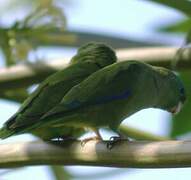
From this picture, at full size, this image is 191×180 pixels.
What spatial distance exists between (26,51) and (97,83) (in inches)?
30.7

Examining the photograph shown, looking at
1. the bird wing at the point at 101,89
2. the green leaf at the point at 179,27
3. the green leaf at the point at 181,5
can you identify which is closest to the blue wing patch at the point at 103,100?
the bird wing at the point at 101,89

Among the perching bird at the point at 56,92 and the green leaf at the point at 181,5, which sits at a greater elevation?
the green leaf at the point at 181,5

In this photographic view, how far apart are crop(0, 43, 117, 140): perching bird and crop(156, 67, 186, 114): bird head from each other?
16 centimetres

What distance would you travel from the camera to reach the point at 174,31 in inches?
126

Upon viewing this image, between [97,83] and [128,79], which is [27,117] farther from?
[128,79]

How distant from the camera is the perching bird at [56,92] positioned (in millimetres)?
1883

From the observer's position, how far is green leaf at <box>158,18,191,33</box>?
3.12 meters

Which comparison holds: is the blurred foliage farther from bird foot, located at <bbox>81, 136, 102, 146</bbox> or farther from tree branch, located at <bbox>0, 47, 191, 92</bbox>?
bird foot, located at <bbox>81, 136, 102, 146</bbox>

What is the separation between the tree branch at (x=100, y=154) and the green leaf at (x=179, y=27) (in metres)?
1.26

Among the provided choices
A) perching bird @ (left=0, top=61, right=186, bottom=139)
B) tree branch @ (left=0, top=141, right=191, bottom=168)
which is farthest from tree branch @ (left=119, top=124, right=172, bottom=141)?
tree branch @ (left=0, top=141, right=191, bottom=168)

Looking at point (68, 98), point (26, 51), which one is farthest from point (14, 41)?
point (68, 98)

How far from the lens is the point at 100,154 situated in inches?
69.9

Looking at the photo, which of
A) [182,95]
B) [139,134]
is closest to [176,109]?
[182,95]

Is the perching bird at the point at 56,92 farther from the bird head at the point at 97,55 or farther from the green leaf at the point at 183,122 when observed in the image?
the green leaf at the point at 183,122
